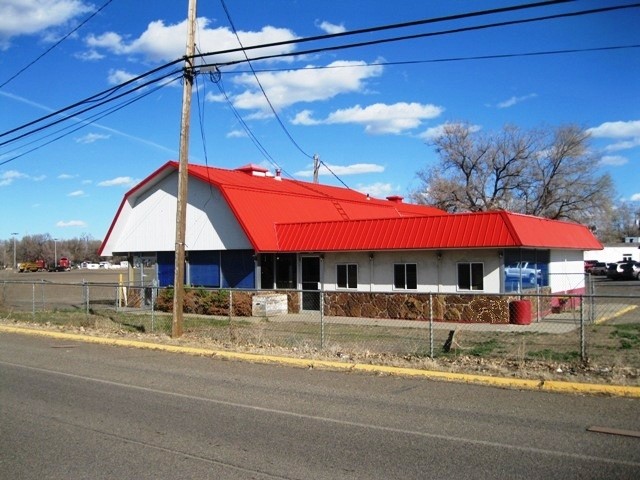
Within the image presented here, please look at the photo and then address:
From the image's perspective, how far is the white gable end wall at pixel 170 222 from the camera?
89.7 ft

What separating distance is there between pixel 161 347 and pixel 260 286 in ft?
39.0

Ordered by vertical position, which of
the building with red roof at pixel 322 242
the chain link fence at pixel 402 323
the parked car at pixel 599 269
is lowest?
the chain link fence at pixel 402 323

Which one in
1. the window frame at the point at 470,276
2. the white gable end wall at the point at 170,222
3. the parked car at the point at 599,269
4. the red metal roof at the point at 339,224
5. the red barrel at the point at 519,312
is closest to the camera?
the red barrel at the point at 519,312

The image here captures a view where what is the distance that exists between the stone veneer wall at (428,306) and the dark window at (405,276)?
708mm

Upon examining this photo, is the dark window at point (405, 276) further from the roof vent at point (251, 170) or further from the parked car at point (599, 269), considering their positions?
the parked car at point (599, 269)

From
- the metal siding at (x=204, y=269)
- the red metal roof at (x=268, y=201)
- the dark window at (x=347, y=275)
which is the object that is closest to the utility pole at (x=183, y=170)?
the red metal roof at (x=268, y=201)

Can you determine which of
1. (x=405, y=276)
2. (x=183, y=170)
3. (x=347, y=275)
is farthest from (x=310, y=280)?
(x=183, y=170)

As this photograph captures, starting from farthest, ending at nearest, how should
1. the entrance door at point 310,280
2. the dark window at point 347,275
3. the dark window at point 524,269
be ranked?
the entrance door at point 310,280 → the dark window at point 347,275 → the dark window at point 524,269

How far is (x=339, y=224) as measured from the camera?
26062 millimetres

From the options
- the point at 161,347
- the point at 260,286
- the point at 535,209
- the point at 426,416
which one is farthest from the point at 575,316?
the point at 535,209

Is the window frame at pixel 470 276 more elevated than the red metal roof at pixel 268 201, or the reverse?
the red metal roof at pixel 268 201

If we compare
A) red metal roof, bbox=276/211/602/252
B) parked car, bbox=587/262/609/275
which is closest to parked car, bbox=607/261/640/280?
parked car, bbox=587/262/609/275

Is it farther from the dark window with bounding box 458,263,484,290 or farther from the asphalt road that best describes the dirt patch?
the dark window with bounding box 458,263,484,290

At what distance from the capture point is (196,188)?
28422mm
